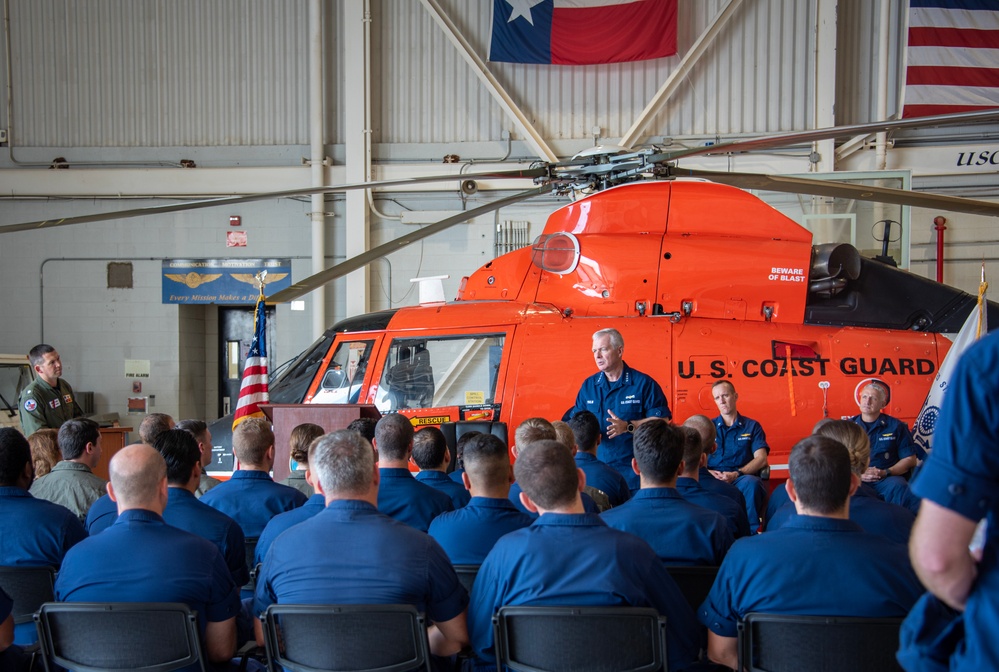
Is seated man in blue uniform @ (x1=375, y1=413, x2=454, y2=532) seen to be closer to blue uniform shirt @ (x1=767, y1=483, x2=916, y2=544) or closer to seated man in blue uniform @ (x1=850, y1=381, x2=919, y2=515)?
blue uniform shirt @ (x1=767, y1=483, x2=916, y2=544)

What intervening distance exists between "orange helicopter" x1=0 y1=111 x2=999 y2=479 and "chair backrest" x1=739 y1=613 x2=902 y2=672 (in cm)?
370

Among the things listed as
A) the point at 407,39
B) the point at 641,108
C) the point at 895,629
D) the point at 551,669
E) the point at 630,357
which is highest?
the point at 407,39

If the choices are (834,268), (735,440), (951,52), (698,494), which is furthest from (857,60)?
(698,494)

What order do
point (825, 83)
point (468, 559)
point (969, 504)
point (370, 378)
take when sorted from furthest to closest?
point (825, 83)
point (370, 378)
point (468, 559)
point (969, 504)

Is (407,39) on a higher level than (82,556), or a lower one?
higher

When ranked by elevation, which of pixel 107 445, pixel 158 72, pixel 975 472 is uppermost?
pixel 158 72

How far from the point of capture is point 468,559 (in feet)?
9.71

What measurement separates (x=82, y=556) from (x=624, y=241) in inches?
174

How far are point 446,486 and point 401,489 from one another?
42 cm

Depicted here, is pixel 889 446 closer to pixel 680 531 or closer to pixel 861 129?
pixel 861 129

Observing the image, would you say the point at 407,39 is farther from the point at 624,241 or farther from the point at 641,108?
the point at 624,241

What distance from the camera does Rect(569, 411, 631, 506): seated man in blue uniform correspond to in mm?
4102

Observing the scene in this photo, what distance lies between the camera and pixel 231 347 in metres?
12.4

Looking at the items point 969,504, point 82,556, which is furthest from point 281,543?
point 969,504
